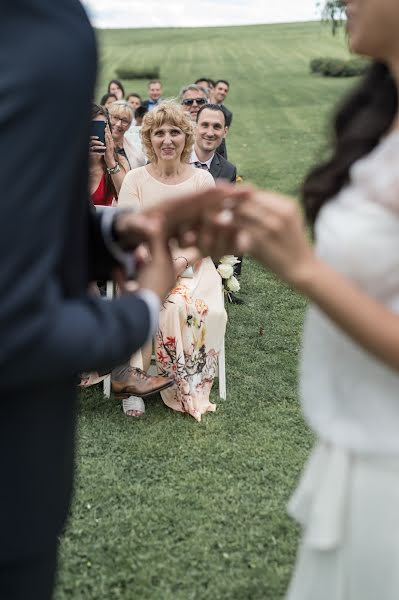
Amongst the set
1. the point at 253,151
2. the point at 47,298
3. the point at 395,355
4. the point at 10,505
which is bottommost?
the point at 253,151

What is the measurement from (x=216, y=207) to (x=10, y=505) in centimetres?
78

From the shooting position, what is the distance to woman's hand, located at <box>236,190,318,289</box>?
1.44m

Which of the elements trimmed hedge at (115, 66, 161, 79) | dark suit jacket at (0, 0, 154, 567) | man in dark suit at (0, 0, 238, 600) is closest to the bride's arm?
man in dark suit at (0, 0, 238, 600)

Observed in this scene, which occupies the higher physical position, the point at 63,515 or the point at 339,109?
the point at 339,109

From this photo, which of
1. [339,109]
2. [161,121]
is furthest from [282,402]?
[339,109]

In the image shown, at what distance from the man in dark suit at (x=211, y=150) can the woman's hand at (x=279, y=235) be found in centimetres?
553

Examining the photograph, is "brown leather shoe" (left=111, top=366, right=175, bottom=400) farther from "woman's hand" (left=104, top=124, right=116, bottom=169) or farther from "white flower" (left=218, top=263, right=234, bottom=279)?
"woman's hand" (left=104, top=124, right=116, bottom=169)

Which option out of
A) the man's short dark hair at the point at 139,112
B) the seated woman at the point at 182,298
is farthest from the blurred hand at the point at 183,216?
the man's short dark hair at the point at 139,112

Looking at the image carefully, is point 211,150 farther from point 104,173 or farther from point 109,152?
point 104,173

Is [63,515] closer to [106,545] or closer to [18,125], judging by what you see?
[18,125]

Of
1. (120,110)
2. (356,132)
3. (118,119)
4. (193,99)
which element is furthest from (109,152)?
(356,132)

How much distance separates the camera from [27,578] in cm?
161

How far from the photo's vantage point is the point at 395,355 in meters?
1.52

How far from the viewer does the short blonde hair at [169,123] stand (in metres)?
5.52
